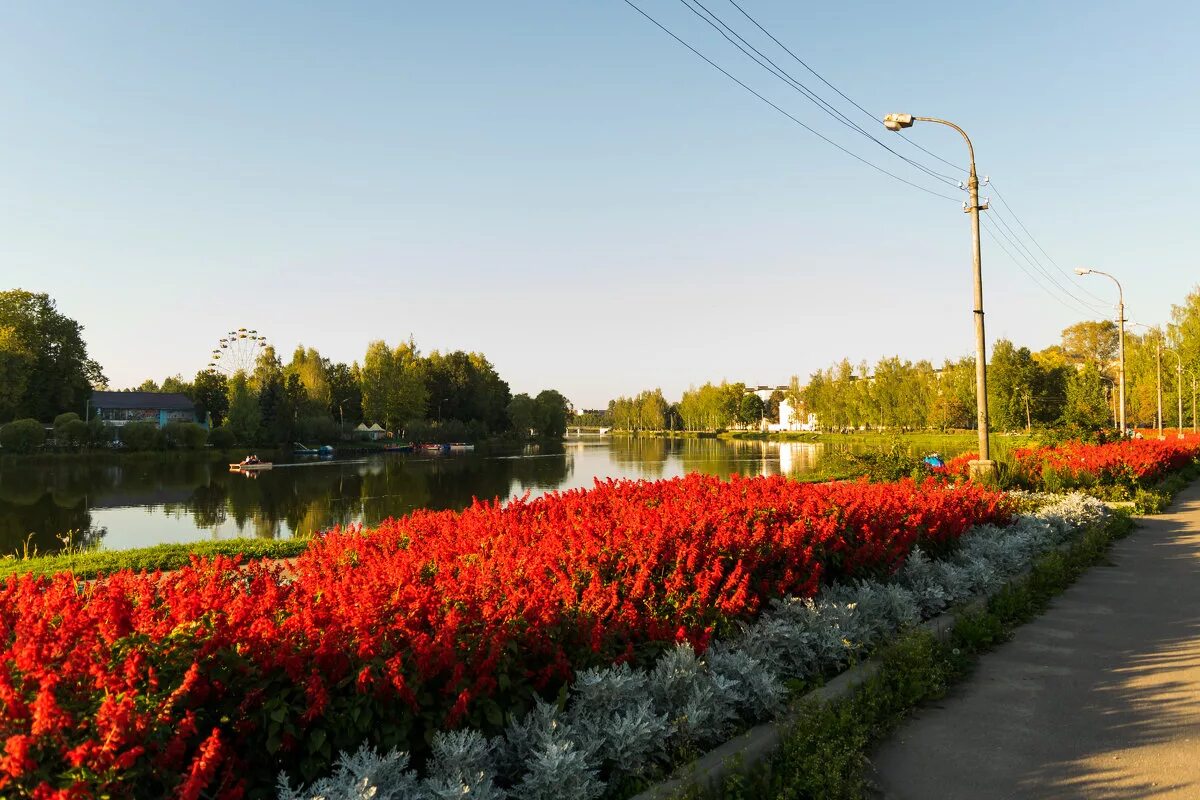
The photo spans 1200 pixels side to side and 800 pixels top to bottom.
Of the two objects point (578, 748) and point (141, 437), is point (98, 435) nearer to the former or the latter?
point (141, 437)

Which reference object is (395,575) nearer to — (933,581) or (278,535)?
(933,581)

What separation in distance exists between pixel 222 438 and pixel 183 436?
3.87 metres

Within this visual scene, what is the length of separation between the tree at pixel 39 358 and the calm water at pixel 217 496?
16.7 meters

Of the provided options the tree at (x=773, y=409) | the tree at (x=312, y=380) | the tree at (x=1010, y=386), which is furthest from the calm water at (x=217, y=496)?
the tree at (x=773, y=409)

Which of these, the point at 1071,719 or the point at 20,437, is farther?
the point at 20,437

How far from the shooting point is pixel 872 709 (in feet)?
14.2

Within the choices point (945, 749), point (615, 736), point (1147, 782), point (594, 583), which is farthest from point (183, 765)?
point (1147, 782)

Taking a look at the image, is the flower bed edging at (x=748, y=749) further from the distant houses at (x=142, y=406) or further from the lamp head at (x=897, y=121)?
the distant houses at (x=142, y=406)

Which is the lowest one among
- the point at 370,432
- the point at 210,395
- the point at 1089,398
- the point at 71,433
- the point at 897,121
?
the point at 370,432

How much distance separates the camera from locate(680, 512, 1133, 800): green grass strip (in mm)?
3451

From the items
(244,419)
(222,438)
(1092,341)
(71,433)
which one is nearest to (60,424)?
(71,433)

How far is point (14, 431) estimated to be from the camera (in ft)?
173

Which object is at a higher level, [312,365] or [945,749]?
[312,365]

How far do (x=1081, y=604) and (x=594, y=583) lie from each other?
5.88 m
